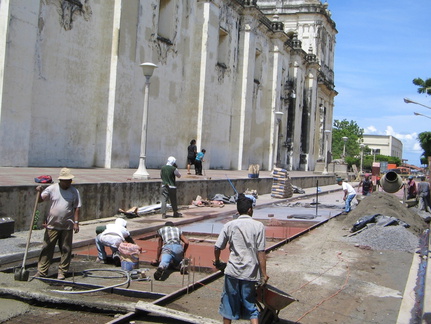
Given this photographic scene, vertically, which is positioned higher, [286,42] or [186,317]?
[286,42]

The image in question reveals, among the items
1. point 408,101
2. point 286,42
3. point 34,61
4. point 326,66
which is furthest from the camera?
point 326,66

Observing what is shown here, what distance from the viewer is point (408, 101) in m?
28.7

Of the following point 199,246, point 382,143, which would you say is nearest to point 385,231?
point 199,246

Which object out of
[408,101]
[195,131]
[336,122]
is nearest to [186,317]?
[195,131]

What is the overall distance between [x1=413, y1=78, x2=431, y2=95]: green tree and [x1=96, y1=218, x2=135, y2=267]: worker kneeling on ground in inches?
2133

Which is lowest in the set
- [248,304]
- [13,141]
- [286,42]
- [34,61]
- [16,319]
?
[16,319]

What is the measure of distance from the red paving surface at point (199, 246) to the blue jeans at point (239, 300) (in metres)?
2.91

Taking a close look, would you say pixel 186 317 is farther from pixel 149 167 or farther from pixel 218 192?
pixel 149 167

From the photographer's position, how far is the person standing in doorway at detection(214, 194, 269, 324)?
510 centimetres

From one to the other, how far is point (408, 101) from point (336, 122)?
81708 millimetres

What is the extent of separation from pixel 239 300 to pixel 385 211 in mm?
11706

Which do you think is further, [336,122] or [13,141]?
[336,122]

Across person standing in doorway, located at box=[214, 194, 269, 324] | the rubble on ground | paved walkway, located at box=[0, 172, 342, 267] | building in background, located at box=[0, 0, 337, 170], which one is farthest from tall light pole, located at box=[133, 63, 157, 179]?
person standing in doorway, located at box=[214, 194, 269, 324]

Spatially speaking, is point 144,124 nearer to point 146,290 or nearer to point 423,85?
point 146,290
